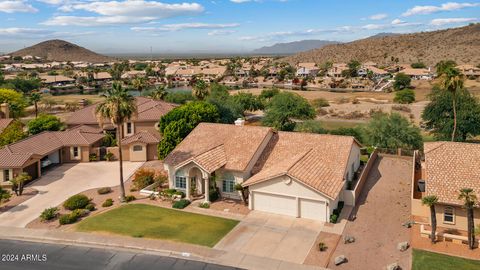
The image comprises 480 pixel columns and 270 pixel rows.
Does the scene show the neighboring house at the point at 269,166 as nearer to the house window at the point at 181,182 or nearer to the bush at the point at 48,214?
the house window at the point at 181,182

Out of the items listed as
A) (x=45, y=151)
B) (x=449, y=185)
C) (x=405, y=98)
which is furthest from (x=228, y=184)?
(x=405, y=98)

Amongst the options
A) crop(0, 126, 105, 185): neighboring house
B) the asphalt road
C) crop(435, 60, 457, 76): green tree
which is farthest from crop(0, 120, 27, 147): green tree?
crop(435, 60, 457, 76): green tree

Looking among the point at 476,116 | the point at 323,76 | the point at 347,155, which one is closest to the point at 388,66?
the point at 323,76

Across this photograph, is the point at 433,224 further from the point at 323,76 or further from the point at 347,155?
the point at 323,76

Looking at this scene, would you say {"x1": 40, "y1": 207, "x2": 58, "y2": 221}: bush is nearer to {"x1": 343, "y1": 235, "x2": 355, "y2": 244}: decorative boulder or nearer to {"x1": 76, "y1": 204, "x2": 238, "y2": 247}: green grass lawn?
{"x1": 76, "y1": 204, "x2": 238, "y2": 247}: green grass lawn

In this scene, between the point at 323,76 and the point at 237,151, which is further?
the point at 323,76

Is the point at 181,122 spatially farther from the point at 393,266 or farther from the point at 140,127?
the point at 393,266

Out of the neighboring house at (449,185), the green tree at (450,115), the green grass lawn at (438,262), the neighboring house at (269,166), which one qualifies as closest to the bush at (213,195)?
the neighboring house at (269,166)
